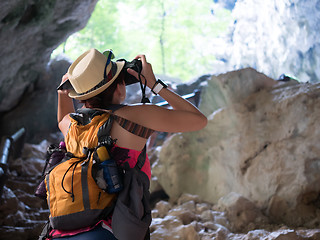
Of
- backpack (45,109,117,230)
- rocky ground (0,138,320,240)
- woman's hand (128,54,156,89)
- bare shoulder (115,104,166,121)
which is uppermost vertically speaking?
woman's hand (128,54,156,89)

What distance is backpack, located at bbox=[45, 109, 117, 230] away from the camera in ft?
4.38

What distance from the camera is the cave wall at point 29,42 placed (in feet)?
15.4

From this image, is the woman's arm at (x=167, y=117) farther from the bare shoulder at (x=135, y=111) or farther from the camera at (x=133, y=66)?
the camera at (x=133, y=66)

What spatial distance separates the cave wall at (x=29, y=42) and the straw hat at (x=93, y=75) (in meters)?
2.81

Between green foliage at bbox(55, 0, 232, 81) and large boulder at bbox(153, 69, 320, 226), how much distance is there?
918 cm

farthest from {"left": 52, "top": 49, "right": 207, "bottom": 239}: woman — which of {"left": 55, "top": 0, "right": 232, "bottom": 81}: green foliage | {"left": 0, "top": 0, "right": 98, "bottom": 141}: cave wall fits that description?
{"left": 55, "top": 0, "right": 232, "bottom": 81}: green foliage

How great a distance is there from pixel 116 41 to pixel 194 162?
504 inches

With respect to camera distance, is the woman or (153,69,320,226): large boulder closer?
the woman

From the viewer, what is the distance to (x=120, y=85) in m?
1.63

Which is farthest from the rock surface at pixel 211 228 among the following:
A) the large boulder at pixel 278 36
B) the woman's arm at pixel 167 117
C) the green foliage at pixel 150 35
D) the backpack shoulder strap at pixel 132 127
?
the green foliage at pixel 150 35

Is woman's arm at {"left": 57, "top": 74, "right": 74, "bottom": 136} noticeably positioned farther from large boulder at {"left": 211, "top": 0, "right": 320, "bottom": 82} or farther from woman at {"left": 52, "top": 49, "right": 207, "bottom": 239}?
large boulder at {"left": 211, "top": 0, "right": 320, "bottom": 82}

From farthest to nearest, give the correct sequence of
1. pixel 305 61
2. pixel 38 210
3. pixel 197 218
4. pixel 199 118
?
pixel 305 61, pixel 38 210, pixel 197 218, pixel 199 118

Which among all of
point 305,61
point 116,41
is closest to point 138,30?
point 116,41

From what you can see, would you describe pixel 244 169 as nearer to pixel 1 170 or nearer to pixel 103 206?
pixel 103 206
